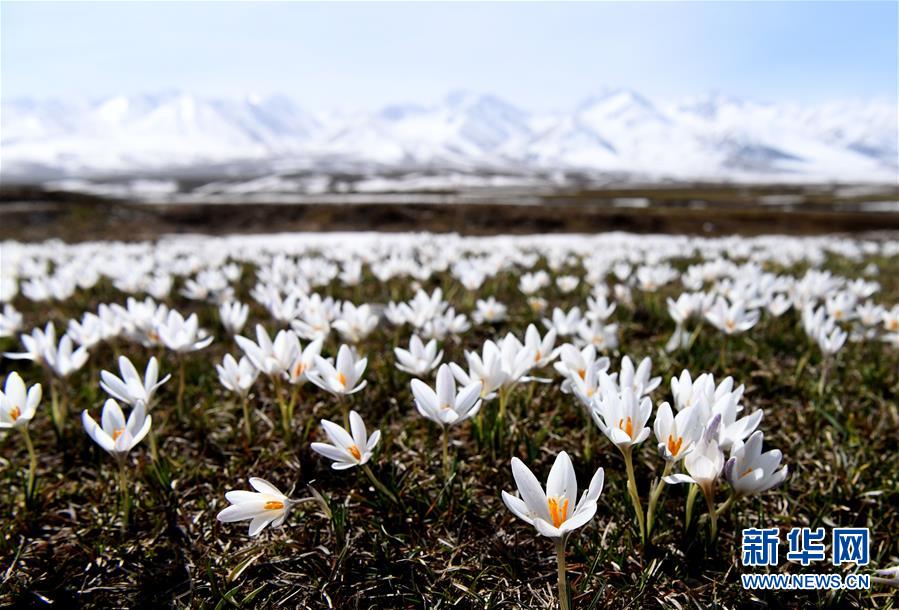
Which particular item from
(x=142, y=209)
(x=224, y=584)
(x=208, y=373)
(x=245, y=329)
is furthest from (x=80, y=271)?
(x=142, y=209)

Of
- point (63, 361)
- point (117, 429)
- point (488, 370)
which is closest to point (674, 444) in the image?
point (488, 370)

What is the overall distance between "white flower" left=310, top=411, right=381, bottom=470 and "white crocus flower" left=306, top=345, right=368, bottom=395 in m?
0.24

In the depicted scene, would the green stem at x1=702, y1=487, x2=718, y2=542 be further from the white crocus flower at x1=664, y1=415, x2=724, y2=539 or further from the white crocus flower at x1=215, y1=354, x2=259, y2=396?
the white crocus flower at x1=215, y1=354, x2=259, y2=396

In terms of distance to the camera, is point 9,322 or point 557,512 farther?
point 9,322

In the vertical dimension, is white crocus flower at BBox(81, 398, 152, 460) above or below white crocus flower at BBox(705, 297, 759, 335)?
below

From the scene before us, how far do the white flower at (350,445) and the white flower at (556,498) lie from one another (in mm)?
457

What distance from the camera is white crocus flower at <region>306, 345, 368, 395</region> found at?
1763 millimetres

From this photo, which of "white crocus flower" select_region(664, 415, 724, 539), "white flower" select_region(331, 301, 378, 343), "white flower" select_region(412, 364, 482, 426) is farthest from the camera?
"white flower" select_region(331, 301, 378, 343)

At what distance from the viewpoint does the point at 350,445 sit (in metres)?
1.54

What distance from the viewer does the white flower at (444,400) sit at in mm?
1581

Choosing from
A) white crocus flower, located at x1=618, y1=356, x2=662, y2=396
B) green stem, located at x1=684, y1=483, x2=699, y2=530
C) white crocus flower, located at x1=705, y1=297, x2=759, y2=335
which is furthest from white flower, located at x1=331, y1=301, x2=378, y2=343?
white crocus flower, located at x1=705, y1=297, x2=759, y2=335

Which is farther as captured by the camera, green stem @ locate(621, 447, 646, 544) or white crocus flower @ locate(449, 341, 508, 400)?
white crocus flower @ locate(449, 341, 508, 400)

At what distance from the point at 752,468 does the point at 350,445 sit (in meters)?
1.13

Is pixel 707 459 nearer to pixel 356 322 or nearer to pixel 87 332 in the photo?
pixel 356 322
